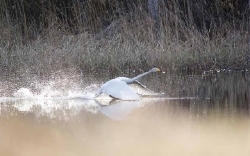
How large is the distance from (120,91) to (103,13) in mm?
5424

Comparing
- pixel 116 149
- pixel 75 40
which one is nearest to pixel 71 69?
pixel 75 40

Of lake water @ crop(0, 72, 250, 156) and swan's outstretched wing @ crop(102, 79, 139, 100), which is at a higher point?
swan's outstretched wing @ crop(102, 79, 139, 100)

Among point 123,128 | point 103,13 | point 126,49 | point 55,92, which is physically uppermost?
point 103,13

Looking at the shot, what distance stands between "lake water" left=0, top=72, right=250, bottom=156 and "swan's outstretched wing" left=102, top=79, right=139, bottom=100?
0.26 feet

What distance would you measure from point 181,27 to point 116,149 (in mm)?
6854

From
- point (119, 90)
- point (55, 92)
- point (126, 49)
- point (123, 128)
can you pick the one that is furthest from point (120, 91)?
point (126, 49)

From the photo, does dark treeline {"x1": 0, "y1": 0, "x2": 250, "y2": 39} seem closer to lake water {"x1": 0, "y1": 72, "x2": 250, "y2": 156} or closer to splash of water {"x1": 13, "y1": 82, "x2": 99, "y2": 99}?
splash of water {"x1": 13, "y1": 82, "x2": 99, "y2": 99}

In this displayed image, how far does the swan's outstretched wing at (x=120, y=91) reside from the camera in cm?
750

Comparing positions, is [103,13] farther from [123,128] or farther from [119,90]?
[123,128]

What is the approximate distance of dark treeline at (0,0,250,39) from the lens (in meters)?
11.7

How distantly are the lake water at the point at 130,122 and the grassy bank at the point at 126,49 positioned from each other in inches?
62.7

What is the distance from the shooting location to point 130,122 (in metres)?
5.76

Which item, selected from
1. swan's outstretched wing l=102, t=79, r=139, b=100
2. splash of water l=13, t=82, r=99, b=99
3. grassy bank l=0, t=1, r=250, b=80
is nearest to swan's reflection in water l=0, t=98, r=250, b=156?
swan's outstretched wing l=102, t=79, r=139, b=100

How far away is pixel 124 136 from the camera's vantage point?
16.4 feet
